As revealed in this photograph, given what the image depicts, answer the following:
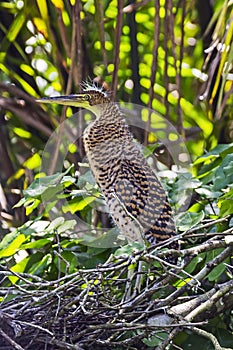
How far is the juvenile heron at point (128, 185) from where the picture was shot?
306 centimetres

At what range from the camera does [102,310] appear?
2.72 m

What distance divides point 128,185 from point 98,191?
0.14 meters

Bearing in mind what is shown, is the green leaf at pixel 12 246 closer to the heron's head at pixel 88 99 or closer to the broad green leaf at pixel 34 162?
the heron's head at pixel 88 99

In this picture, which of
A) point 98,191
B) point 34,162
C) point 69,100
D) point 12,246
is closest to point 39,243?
point 12,246

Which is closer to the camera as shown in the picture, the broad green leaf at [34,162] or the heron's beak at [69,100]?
the heron's beak at [69,100]

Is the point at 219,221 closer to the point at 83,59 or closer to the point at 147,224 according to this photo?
the point at 147,224

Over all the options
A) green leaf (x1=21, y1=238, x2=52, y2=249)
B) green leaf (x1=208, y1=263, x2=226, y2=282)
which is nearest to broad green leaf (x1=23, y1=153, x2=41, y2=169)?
green leaf (x1=21, y1=238, x2=52, y2=249)

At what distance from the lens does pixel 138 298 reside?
2721 mm

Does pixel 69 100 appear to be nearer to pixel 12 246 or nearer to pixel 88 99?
pixel 88 99

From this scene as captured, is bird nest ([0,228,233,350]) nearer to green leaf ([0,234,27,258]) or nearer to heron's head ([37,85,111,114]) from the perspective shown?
green leaf ([0,234,27,258])

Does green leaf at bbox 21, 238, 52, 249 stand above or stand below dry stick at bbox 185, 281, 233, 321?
above

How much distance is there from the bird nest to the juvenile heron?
0.83 feet

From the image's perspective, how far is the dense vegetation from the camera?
268 cm

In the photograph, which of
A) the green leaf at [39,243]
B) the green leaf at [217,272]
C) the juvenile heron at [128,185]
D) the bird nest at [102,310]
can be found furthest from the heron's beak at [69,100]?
the green leaf at [217,272]
